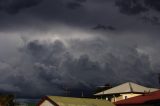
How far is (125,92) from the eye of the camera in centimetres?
9919

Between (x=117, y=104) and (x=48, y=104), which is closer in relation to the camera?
(x=48, y=104)

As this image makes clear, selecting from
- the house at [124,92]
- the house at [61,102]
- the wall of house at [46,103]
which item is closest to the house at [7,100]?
the house at [61,102]

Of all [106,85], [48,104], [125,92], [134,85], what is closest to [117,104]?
[48,104]

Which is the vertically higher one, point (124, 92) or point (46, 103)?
point (124, 92)

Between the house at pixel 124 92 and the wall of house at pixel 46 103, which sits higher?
the house at pixel 124 92

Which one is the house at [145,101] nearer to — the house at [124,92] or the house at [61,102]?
the house at [61,102]

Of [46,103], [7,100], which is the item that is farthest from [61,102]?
[7,100]

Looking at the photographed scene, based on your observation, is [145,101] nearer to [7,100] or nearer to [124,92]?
[124,92]

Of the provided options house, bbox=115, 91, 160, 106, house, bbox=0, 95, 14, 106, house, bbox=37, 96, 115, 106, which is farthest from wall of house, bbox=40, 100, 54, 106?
house, bbox=0, 95, 14, 106

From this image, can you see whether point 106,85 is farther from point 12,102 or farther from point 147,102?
point 147,102

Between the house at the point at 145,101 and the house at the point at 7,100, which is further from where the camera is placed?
the house at the point at 7,100

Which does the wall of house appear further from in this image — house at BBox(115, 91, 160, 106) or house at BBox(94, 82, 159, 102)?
house at BBox(94, 82, 159, 102)

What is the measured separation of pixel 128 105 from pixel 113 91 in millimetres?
30816

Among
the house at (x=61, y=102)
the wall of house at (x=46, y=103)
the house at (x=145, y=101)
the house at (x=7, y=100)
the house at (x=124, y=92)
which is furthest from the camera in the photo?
the house at (x=124, y=92)
